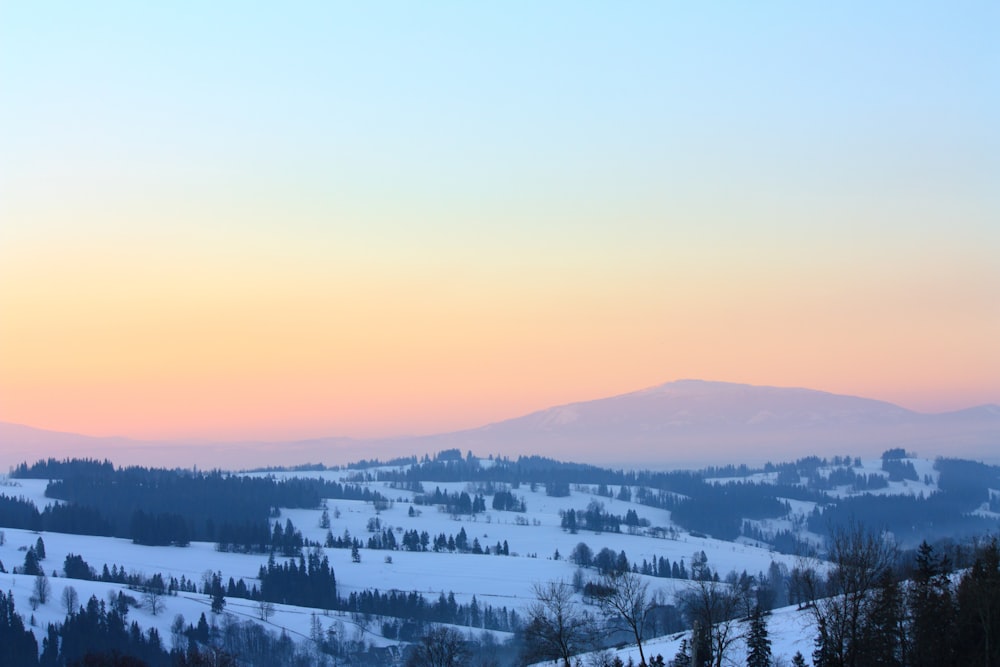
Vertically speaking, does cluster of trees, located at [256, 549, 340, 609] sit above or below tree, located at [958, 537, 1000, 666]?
below

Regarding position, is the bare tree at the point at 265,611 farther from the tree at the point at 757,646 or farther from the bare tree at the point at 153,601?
the tree at the point at 757,646

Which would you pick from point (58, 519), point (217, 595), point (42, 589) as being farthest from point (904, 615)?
point (58, 519)

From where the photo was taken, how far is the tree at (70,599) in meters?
117

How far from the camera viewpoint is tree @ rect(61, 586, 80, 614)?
117 meters

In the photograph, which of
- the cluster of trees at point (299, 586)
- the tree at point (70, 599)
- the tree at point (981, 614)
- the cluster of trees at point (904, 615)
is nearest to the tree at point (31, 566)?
the tree at point (70, 599)

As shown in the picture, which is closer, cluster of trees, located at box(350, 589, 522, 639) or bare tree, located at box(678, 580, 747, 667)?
bare tree, located at box(678, 580, 747, 667)

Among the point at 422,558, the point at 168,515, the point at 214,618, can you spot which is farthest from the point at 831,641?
the point at 168,515

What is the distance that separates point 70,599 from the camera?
119 metres

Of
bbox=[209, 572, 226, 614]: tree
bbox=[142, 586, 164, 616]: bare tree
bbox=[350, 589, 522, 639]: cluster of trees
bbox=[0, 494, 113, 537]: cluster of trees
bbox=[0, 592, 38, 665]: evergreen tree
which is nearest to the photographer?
bbox=[0, 592, 38, 665]: evergreen tree

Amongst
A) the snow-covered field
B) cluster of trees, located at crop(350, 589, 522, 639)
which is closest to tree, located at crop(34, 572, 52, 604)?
the snow-covered field

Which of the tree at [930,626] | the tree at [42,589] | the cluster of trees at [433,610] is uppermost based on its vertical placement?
the tree at [930,626]

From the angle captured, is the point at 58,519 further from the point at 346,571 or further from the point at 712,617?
the point at 712,617

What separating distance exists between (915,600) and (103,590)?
107951mm

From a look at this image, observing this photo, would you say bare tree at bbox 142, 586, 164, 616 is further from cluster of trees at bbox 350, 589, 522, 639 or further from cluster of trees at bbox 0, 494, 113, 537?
cluster of trees at bbox 0, 494, 113, 537
